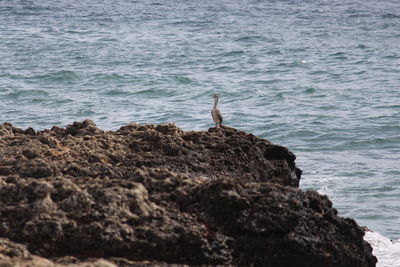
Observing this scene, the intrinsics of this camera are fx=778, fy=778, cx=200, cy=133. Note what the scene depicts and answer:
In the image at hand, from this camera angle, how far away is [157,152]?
6746 millimetres

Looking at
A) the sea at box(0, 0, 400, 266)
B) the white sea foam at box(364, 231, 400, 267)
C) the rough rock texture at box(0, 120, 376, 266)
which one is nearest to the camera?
the rough rock texture at box(0, 120, 376, 266)

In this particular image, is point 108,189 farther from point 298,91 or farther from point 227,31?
point 227,31

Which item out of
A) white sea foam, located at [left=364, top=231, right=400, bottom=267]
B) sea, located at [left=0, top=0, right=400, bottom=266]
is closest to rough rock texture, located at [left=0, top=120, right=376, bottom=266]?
white sea foam, located at [left=364, top=231, right=400, bottom=267]

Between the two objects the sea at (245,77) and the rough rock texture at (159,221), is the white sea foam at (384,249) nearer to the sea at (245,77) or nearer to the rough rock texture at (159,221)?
the sea at (245,77)

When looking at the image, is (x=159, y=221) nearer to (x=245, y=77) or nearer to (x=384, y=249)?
(x=384, y=249)

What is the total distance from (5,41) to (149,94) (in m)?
9.47

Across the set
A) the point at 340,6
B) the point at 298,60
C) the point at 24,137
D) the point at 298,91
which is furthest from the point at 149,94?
the point at 340,6

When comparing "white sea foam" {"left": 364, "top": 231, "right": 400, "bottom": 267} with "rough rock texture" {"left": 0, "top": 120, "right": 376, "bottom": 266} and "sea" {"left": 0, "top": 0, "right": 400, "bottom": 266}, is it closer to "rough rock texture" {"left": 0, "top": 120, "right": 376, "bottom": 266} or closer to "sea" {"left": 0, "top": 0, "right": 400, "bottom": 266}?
"sea" {"left": 0, "top": 0, "right": 400, "bottom": 266}

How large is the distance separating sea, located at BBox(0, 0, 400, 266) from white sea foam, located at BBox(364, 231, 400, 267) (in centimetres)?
4

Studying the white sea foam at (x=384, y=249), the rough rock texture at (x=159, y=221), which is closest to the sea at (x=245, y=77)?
the white sea foam at (x=384, y=249)

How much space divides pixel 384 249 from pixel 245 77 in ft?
44.6

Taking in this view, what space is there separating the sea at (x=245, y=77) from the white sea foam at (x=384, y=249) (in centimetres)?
4

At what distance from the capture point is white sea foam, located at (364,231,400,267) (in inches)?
348

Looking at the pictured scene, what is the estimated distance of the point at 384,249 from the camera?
9352 millimetres
